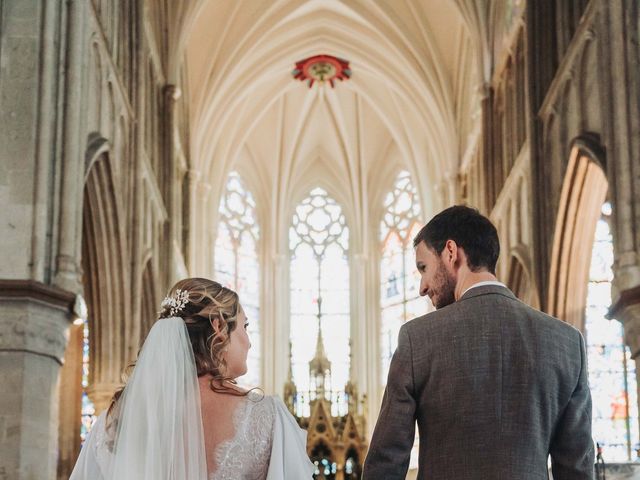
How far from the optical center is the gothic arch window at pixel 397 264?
99.0 feet

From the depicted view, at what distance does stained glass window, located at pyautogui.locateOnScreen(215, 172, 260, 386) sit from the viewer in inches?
1182

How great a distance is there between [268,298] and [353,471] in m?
5.68

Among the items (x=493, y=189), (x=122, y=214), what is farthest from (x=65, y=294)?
(x=493, y=189)

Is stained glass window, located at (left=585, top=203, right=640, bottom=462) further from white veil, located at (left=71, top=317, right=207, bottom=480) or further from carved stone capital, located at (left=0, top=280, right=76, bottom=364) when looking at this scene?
white veil, located at (left=71, top=317, right=207, bottom=480)

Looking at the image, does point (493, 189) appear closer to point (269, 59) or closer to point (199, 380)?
point (269, 59)

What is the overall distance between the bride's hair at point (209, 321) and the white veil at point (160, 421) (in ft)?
0.12

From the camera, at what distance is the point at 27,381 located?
10742 mm

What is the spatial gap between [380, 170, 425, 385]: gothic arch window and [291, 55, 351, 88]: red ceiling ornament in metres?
3.53

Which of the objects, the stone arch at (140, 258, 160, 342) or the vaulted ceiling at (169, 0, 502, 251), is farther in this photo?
the vaulted ceiling at (169, 0, 502, 251)

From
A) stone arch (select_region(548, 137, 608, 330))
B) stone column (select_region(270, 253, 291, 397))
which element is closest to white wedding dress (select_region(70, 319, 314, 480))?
stone arch (select_region(548, 137, 608, 330))

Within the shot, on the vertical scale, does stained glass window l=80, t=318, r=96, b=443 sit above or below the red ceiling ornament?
below

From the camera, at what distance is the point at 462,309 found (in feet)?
13.0

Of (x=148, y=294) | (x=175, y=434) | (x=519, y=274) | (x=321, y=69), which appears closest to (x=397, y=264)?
(x=321, y=69)

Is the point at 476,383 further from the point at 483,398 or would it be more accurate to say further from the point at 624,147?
the point at 624,147
